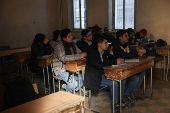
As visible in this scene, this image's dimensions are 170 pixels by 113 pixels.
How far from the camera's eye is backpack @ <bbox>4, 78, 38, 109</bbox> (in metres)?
2.26

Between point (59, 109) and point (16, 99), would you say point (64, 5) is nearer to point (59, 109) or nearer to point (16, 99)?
point (16, 99)

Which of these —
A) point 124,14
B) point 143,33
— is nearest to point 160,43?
point 143,33

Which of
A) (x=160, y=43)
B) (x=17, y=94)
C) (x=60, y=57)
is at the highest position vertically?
(x=160, y=43)

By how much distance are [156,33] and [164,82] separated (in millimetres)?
2156

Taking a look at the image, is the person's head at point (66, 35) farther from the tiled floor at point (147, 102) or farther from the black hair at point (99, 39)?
the tiled floor at point (147, 102)

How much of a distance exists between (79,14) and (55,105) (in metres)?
7.73

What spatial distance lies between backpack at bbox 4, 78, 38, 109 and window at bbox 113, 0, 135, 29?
222 inches

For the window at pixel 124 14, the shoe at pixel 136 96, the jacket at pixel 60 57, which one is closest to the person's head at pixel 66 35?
the jacket at pixel 60 57

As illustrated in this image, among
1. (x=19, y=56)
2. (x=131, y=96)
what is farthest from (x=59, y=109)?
(x=19, y=56)

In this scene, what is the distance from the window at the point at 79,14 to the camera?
8.80 metres

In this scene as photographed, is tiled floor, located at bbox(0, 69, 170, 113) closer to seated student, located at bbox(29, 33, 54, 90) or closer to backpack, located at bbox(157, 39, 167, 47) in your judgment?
seated student, located at bbox(29, 33, 54, 90)

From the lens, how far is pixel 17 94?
2295mm

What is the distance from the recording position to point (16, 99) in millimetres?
2264

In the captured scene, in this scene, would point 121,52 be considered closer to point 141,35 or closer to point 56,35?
point 56,35
